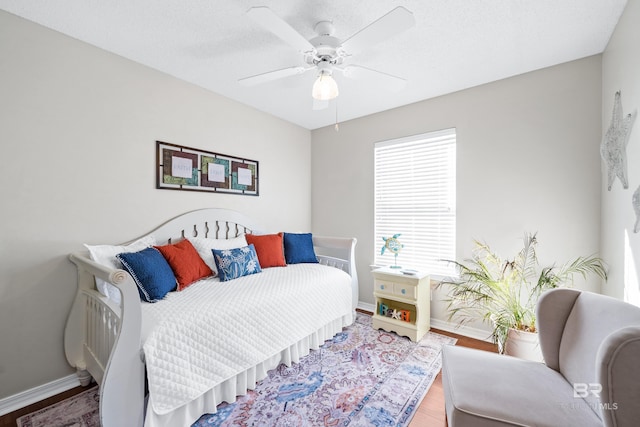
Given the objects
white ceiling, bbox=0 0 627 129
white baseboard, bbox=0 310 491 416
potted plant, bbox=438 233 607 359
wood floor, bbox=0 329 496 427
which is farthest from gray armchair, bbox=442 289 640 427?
white baseboard, bbox=0 310 491 416

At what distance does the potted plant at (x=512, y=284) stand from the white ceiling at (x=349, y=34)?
146 cm

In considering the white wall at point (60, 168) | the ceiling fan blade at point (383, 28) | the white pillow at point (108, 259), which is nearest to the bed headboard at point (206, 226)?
the white wall at point (60, 168)

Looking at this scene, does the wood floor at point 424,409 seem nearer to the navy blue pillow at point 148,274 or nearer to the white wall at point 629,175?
the navy blue pillow at point 148,274

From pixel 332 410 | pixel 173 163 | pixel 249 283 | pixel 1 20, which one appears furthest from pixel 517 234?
pixel 1 20

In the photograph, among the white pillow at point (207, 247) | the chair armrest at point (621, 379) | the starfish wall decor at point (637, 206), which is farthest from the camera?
the white pillow at point (207, 247)

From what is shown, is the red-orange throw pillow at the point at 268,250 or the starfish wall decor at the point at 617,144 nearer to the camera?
the starfish wall decor at the point at 617,144

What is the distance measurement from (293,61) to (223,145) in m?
1.17

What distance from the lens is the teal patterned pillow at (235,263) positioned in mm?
2223

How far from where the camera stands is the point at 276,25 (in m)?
1.40

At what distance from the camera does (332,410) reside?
1621 mm

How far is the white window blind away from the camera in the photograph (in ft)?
9.11

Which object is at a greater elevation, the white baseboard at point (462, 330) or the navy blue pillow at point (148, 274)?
the navy blue pillow at point (148, 274)

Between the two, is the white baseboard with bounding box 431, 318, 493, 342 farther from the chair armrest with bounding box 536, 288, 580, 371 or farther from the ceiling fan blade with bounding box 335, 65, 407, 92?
the ceiling fan blade with bounding box 335, 65, 407, 92

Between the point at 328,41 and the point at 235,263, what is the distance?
1.81m
